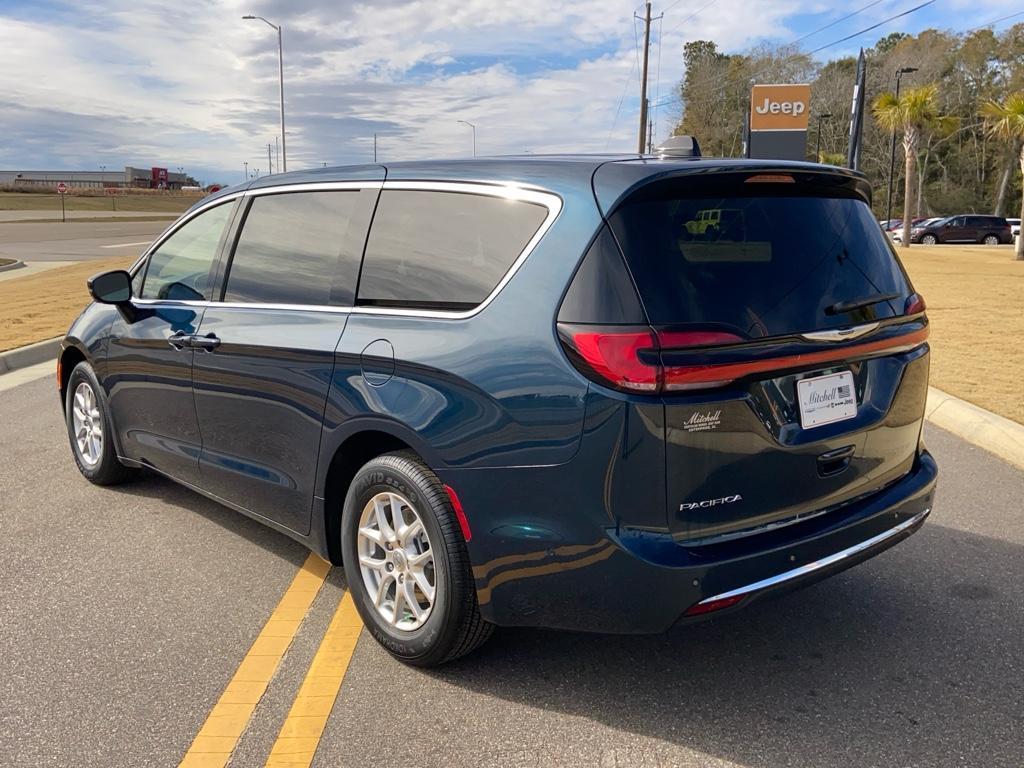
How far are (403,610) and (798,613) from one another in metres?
1.62

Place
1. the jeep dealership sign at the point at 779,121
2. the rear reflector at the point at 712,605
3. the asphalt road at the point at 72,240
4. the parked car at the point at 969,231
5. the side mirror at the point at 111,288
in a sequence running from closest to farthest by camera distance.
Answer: the rear reflector at the point at 712,605, the side mirror at the point at 111,288, the asphalt road at the point at 72,240, the jeep dealership sign at the point at 779,121, the parked car at the point at 969,231

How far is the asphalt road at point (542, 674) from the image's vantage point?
2.74 m

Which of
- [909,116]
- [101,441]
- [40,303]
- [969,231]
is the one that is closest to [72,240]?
[40,303]

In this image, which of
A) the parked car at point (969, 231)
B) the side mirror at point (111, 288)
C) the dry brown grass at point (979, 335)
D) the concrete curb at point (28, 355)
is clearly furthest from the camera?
the parked car at point (969, 231)

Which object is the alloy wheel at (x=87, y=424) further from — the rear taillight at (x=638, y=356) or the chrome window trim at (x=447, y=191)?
the rear taillight at (x=638, y=356)

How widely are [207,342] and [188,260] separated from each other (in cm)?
69

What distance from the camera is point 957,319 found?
12781mm

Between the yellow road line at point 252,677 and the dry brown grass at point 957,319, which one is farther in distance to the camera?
the dry brown grass at point 957,319

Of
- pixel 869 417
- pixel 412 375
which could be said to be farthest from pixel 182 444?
pixel 869 417

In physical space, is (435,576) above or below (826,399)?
below

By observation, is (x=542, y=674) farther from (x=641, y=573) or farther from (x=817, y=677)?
(x=817, y=677)

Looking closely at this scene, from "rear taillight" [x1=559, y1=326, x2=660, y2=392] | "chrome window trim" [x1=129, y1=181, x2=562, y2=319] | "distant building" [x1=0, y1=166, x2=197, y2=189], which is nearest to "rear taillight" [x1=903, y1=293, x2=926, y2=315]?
"rear taillight" [x1=559, y1=326, x2=660, y2=392]

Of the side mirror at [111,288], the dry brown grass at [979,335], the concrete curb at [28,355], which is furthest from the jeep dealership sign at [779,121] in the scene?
the side mirror at [111,288]

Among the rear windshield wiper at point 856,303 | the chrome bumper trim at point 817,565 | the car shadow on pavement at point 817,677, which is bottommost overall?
the car shadow on pavement at point 817,677
